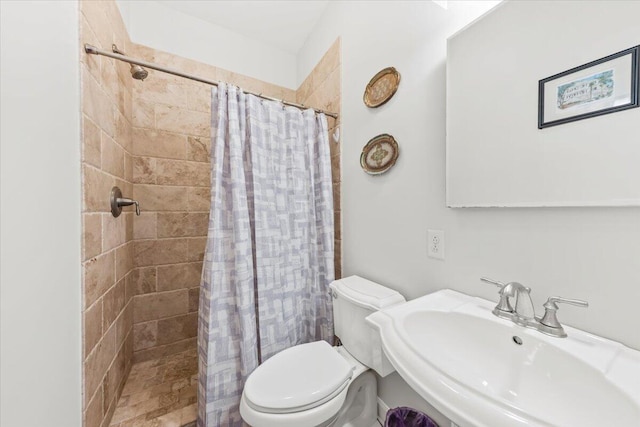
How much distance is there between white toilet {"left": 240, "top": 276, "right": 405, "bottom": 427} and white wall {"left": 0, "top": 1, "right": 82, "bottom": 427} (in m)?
0.61

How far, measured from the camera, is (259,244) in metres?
1.30

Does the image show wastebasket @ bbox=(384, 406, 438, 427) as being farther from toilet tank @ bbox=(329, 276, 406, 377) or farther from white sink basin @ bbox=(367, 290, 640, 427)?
white sink basin @ bbox=(367, 290, 640, 427)

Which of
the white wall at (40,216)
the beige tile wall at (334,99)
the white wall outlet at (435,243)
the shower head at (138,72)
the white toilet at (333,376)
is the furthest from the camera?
the beige tile wall at (334,99)

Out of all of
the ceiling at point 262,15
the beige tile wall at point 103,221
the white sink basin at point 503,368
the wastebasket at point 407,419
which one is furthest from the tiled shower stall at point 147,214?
the white sink basin at point 503,368

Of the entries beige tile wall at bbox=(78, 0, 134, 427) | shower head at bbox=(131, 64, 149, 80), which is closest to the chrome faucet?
beige tile wall at bbox=(78, 0, 134, 427)

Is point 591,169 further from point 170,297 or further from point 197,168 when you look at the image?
point 170,297

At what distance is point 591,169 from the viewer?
0.62 m

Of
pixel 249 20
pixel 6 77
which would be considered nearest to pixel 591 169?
pixel 6 77

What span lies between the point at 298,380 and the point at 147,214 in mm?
1576

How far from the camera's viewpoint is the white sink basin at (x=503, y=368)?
1.40 ft

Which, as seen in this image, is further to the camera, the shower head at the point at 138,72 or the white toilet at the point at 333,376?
the shower head at the point at 138,72

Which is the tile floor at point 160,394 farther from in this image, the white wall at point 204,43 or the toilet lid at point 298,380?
the white wall at point 204,43

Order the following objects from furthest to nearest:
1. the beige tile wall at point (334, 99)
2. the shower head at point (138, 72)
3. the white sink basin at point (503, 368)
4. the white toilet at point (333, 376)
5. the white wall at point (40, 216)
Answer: the beige tile wall at point (334, 99) < the shower head at point (138, 72) < the white toilet at point (333, 376) < the white wall at point (40, 216) < the white sink basin at point (503, 368)

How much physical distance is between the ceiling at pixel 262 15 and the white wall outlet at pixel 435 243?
189 centimetres
